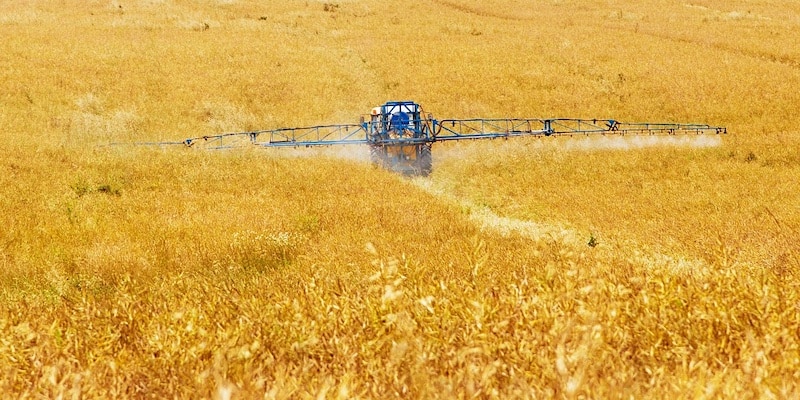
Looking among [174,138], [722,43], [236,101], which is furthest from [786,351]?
[722,43]

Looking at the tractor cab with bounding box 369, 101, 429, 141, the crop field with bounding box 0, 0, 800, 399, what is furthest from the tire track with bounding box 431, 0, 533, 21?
the tractor cab with bounding box 369, 101, 429, 141

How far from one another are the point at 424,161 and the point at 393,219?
1174cm

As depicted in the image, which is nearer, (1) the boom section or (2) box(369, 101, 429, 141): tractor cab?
(2) box(369, 101, 429, 141): tractor cab

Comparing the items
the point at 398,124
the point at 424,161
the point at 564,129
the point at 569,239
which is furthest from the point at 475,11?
the point at 569,239

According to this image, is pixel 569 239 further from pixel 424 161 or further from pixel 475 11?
pixel 475 11

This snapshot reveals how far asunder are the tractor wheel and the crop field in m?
0.74

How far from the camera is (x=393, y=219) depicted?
32.1 ft

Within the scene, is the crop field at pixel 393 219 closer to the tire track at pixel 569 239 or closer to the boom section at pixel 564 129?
the tire track at pixel 569 239

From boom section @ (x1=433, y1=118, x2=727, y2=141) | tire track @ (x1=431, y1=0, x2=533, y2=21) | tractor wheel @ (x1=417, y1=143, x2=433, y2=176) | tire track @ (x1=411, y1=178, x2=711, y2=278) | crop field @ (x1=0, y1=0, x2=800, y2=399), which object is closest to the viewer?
crop field @ (x1=0, y1=0, x2=800, y2=399)

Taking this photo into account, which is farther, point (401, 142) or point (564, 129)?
point (564, 129)

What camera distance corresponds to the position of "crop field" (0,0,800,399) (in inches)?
103

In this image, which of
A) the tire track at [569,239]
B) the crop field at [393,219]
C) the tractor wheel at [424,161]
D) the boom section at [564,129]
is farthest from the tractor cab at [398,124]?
the tire track at [569,239]

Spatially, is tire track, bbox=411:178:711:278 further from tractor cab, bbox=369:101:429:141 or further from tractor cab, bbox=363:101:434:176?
tractor cab, bbox=369:101:429:141

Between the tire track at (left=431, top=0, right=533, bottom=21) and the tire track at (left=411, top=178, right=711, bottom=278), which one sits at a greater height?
the tire track at (left=431, top=0, right=533, bottom=21)
